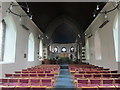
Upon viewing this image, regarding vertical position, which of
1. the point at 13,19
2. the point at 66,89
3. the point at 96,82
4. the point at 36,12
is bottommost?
the point at 66,89

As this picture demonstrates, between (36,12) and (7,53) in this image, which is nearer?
(7,53)

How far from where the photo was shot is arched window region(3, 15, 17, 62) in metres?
9.25

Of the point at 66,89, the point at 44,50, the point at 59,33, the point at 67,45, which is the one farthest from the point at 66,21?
the point at 66,89

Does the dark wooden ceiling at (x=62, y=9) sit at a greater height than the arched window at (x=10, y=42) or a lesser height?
greater

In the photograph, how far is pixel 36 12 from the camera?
13648mm

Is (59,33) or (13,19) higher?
(59,33)

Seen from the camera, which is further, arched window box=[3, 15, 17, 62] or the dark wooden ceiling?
the dark wooden ceiling

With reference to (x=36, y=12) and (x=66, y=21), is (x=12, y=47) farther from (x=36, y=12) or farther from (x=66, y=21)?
(x=66, y=21)

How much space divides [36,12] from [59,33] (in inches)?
682

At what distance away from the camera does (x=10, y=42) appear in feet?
31.0

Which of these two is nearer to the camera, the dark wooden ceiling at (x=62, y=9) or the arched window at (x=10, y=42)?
the arched window at (x=10, y=42)

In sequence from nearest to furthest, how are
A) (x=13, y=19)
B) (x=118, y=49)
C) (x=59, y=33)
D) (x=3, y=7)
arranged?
(x=3, y=7) → (x=118, y=49) → (x=13, y=19) → (x=59, y=33)

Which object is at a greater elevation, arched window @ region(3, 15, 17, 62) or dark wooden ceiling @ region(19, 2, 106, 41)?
dark wooden ceiling @ region(19, 2, 106, 41)

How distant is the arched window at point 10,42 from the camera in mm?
9248
